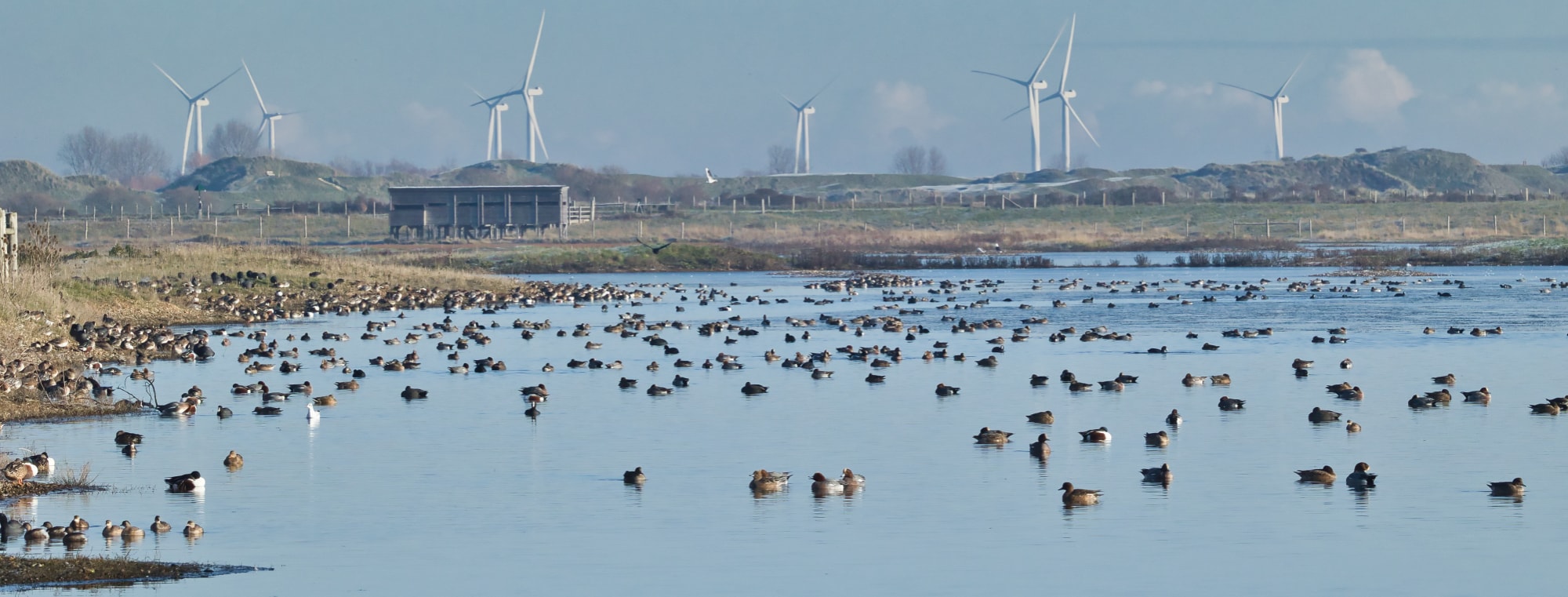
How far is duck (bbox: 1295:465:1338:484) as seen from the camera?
942 inches

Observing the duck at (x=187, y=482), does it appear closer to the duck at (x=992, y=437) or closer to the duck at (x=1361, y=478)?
the duck at (x=992, y=437)

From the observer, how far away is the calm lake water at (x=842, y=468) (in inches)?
730

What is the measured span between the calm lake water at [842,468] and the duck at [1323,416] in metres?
0.46

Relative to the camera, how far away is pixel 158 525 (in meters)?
19.8

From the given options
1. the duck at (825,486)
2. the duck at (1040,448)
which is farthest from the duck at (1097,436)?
the duck at (825,486)

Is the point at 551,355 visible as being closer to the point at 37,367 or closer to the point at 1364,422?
the point at 37,367

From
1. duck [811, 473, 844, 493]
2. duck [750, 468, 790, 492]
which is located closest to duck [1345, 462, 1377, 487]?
duck [811, 473, 844, 493]

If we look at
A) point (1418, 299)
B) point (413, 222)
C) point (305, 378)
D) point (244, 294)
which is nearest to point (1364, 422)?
point (305, 378)

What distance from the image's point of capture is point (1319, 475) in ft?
78.9

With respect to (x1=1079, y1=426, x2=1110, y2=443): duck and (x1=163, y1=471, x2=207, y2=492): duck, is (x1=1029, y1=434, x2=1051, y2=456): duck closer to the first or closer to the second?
(x1=1079, y1=426, x2=1110, y2=443): duck

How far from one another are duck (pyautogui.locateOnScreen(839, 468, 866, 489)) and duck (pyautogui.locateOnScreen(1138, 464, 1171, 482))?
3756 millimetres

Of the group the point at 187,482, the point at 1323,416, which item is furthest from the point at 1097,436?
the point at 187,482

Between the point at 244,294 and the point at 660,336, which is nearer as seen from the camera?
the point at 660,336

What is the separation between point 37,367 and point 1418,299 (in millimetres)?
49873
